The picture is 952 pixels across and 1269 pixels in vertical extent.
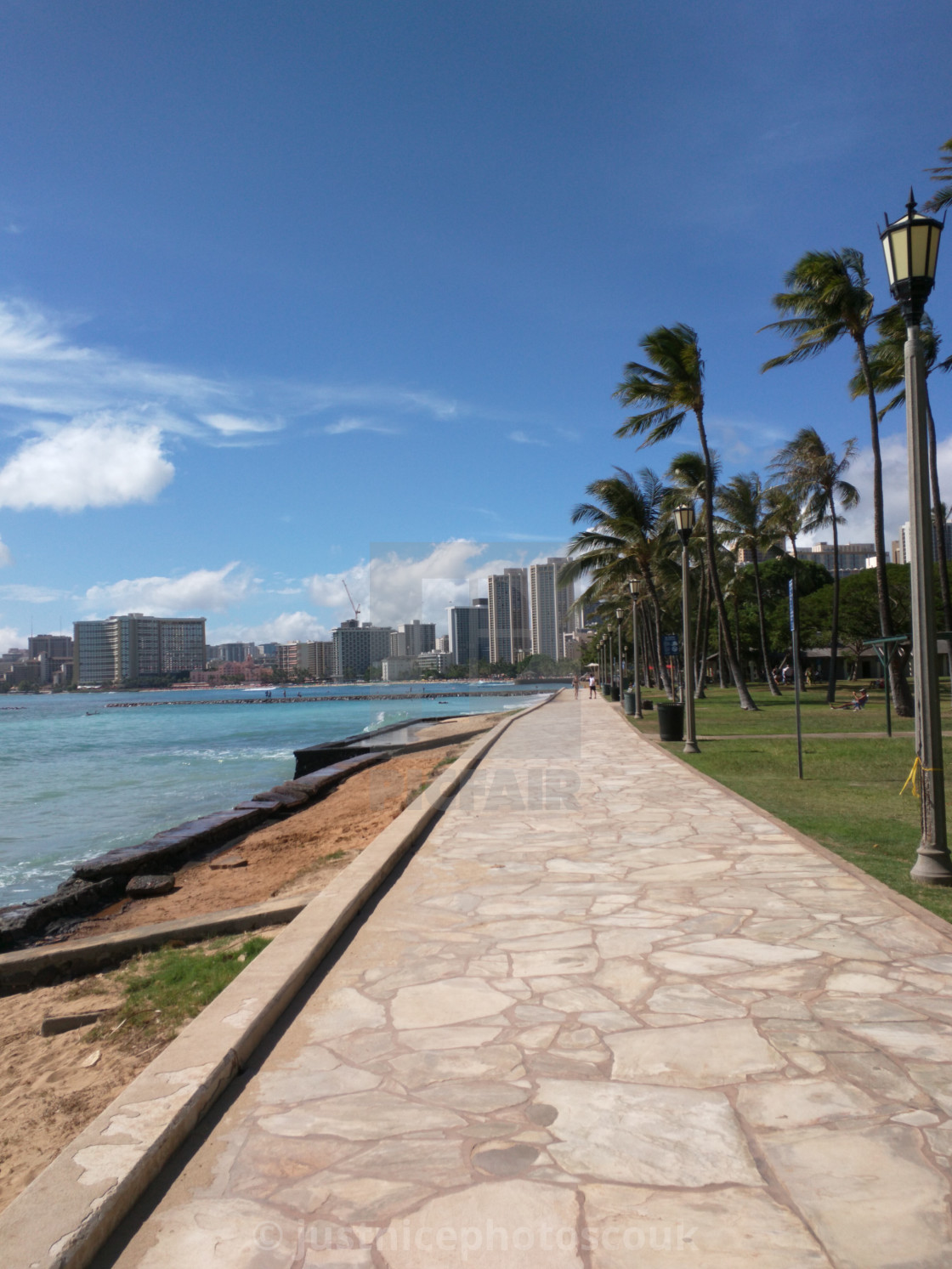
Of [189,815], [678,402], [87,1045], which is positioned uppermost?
[678,402]

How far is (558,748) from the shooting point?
18078 mm

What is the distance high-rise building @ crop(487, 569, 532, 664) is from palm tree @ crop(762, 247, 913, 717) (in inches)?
359

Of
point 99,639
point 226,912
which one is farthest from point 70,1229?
point 99,639

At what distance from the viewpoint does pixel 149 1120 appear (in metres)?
2.95

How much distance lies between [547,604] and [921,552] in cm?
2939

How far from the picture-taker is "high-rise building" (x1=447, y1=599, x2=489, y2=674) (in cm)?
1612

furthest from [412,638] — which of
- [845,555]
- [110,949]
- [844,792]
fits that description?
[845,555]

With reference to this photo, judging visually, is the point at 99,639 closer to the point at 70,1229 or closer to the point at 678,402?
the point at 678,402

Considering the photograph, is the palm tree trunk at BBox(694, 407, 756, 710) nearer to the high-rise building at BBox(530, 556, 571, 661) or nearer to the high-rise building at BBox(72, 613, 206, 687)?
the high-rise building at BBox(530, 556, 571, 661)

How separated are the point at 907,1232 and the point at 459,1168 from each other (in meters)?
1.30

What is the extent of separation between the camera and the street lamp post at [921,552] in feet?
20.7

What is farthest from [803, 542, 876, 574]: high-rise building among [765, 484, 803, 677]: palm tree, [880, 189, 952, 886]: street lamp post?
[880, 189, 952, 886]: street lamp post

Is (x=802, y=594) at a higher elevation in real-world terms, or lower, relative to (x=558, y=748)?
higher

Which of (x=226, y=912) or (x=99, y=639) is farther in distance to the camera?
(x=99, y=639)
